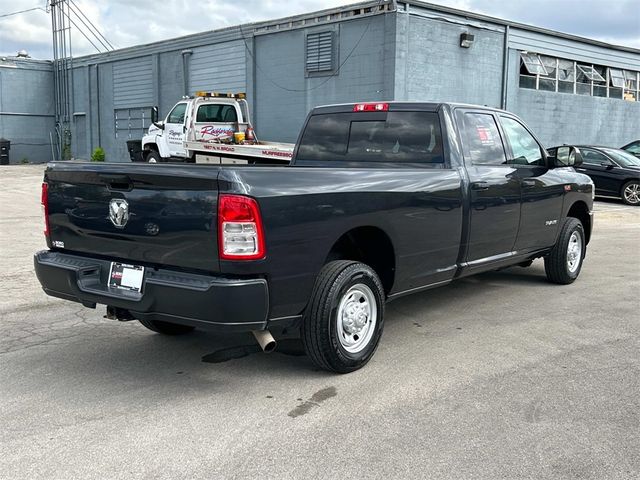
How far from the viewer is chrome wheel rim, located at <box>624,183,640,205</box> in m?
16.8

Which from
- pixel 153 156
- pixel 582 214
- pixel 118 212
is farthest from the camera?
pixel 153 156

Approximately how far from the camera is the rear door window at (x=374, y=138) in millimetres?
5707

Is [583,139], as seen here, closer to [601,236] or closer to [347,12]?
[347,12]

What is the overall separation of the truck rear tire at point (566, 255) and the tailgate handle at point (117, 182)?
16.2ft

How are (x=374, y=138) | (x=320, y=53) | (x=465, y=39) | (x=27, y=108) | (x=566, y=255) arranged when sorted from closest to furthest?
1. (x=374, y=138)
2. (x=566, y=255)
3. (x=465, y=39)
4. (x=320, y=53)
5. (x=27, y=108)

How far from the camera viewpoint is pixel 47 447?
344 cm

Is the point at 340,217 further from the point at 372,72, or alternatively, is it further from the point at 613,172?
the point at 372,72

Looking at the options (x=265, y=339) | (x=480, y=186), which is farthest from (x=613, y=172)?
(x=265, y=339)

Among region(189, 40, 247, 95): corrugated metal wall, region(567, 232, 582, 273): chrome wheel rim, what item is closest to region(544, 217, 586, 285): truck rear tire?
region(567, 232, 582, 273): chrome wheel rim

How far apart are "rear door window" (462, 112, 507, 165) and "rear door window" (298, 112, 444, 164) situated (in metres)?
0.35

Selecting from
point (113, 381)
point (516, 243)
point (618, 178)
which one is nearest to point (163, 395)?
point (113, 381)

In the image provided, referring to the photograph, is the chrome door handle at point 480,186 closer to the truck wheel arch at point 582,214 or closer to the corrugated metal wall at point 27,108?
the truck wheel arch at point 582,214

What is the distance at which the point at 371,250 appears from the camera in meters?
4.99

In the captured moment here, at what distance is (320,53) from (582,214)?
13662mm
